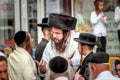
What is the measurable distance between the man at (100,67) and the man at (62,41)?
1257 millimetres

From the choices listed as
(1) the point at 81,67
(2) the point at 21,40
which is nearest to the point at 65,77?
(1) the point at 81,67

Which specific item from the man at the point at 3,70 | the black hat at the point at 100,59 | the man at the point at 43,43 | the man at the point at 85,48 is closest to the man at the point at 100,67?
the black hat at the point at 100,59

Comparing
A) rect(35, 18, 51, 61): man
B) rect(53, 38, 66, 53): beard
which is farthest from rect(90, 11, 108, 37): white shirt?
rect(53, 38, 66, 53): beard

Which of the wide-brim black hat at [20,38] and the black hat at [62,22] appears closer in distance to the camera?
the black hat at [62,22]

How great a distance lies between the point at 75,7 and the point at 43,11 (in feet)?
3.75

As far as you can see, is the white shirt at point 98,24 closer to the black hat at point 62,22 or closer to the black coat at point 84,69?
the black hat at point 62,22

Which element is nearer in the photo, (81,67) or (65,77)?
(65,77)

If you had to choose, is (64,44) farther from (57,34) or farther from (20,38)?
(20,38)

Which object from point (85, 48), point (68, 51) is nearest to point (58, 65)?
point (85, 48)

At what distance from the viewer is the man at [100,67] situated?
16.8ft

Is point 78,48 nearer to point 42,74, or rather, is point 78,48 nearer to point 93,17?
point 42,74

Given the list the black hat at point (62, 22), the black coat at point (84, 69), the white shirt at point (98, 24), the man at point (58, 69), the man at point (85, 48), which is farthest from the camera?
the white shirt at point (98, 24)

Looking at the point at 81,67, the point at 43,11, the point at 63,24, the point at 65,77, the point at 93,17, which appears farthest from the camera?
the point at 43,11

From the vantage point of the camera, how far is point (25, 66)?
6.78 metres
